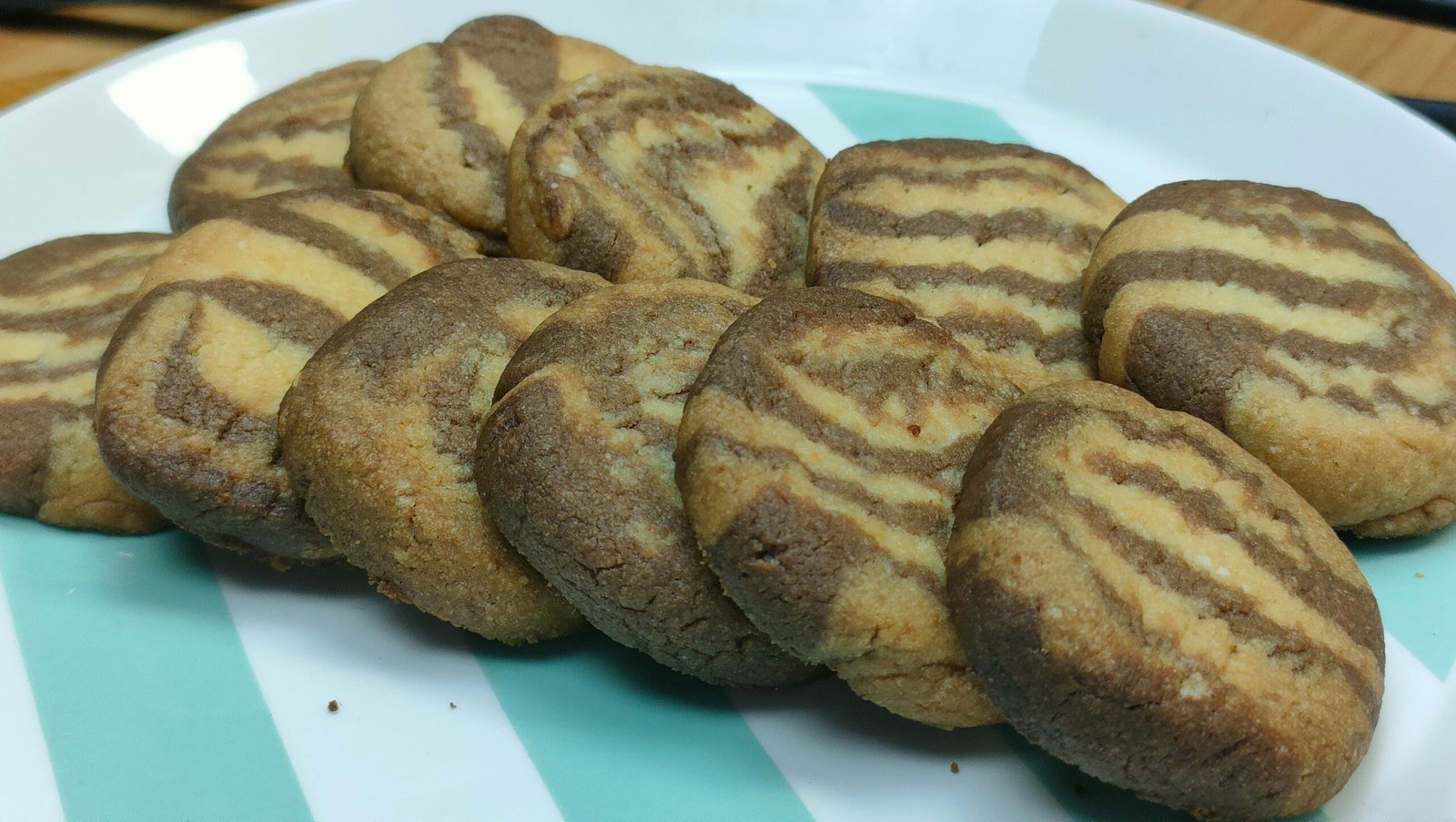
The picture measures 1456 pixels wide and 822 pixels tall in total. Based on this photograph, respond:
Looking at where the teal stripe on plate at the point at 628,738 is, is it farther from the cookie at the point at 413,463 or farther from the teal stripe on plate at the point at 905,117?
the teal stripe on plate at the point at 905,117

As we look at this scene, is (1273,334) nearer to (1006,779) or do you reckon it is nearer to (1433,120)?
(1006,779)

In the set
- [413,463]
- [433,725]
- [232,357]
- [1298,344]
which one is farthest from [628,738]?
[1298,344]

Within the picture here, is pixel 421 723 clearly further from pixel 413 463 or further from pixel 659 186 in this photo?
pixel 659 186

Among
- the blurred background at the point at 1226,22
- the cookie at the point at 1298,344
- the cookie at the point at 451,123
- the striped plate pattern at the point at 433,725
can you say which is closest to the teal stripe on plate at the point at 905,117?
the cookie at the point at 451,123

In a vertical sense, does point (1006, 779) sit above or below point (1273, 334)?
below

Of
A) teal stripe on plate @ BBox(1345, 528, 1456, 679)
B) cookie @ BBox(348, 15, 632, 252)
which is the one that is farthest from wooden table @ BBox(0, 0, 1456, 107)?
teal stripe on plate @ BBox(1345, 528, 1456, 679)

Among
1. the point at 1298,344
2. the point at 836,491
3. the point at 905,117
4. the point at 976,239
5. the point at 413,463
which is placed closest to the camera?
the point at 836,491

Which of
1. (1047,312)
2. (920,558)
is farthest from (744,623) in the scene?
(1047,312)

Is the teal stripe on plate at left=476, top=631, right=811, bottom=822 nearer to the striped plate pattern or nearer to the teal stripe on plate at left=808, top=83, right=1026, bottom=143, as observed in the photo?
the striped plate pattern
